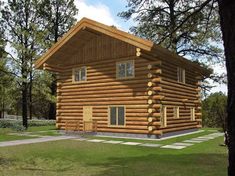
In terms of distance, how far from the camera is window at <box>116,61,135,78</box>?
21.5 m

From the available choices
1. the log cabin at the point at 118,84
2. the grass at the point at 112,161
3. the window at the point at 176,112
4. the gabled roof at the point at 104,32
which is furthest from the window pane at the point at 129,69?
the grass at the point at 112,161

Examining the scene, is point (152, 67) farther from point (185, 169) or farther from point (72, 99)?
point (185, 169)

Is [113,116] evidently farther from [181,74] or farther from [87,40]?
[181,74]

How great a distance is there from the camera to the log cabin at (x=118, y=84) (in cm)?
2033

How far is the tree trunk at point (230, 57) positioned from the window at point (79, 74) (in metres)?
20.7

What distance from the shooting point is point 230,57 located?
3.82 meters

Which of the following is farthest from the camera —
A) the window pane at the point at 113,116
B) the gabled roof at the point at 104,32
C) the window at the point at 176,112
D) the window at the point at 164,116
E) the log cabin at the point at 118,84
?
the window at the point at 176,112

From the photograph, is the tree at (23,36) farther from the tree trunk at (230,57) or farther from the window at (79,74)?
the tree trunk at (230,57)

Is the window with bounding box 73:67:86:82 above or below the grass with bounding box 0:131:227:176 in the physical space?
above

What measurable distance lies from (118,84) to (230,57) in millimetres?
18222

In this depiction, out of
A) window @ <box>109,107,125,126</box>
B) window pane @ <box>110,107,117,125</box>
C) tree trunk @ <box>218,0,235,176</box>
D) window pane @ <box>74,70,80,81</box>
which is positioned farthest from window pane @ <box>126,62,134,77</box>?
tree trunk @ <box>218,0,235,176</box>

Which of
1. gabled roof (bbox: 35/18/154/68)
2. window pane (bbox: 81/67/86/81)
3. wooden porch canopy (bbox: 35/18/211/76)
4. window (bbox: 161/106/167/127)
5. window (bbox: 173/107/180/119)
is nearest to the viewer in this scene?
gabled roof (bbox: 35/18/154/68)

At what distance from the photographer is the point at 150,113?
20125 millimetres

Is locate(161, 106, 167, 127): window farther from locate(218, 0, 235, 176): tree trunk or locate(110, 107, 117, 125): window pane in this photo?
locate(218, 0, 235, 176): tree trunk
